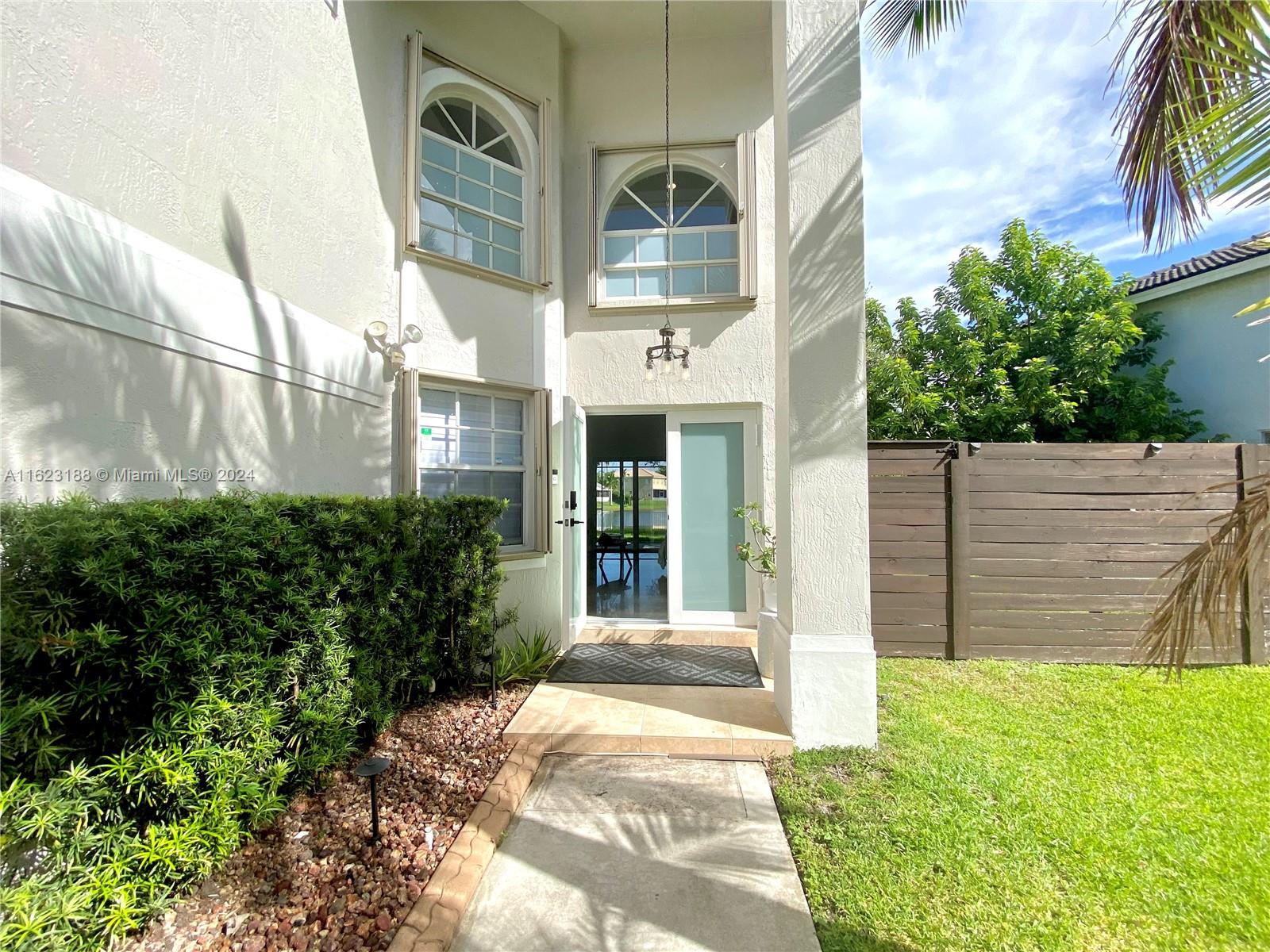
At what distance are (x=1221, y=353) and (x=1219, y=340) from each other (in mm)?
225

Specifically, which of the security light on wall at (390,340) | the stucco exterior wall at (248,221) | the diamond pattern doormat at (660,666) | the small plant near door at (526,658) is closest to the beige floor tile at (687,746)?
the diamond pattern doormat at (660,666)

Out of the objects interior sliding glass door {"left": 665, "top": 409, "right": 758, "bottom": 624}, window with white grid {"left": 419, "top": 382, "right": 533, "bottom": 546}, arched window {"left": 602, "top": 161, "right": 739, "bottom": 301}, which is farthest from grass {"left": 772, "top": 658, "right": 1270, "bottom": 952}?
arched window {"left": 602, "top": 161, "right": 739, "bottom": 301}

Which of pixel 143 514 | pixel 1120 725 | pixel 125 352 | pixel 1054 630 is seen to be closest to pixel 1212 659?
pixel 1054 630

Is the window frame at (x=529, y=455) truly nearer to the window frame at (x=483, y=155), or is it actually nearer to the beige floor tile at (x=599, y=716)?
the window frame at (x=483, y=155)

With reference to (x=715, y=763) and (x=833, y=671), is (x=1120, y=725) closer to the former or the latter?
(x=833, y=671)

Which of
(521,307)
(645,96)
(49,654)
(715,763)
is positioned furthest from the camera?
(645,96)

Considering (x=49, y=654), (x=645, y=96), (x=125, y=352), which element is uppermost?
(x=645, y=96)

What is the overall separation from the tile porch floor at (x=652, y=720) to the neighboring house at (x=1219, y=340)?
10.1 m

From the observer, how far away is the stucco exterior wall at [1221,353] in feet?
26.8

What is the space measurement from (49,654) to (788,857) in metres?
3.14

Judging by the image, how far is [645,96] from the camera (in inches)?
241

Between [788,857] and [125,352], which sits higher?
[125,352]

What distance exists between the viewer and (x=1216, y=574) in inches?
67.9

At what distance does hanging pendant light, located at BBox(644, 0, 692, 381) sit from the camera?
17.5 ft
